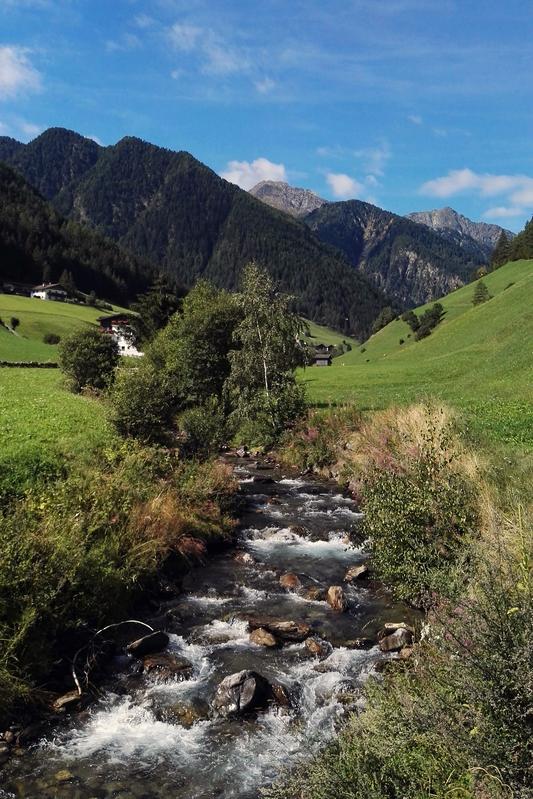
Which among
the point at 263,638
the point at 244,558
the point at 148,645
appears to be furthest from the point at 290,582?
the point at 148,645

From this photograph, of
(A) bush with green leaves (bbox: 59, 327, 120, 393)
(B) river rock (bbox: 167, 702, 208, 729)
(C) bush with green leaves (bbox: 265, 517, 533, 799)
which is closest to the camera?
(C) bush with green leaves (bbox: 265, 517, 533, 799)

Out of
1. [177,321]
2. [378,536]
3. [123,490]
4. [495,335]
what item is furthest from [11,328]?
[378,536]

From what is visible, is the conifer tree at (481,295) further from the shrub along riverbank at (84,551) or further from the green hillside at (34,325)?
the shrub along riverbank at (84,551)

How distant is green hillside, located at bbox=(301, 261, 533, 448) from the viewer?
2914cm

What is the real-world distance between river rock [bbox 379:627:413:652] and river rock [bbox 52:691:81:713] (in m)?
6.86

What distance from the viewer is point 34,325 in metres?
114

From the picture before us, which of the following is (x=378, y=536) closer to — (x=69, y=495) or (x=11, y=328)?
(x=69, y=495)

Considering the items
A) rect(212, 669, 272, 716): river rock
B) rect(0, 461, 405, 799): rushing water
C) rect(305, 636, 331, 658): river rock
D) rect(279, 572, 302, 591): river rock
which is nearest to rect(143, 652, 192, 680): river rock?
rect(0, 461, 405, 799): rushing water

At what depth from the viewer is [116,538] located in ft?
49.8

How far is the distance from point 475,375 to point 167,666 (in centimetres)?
4357

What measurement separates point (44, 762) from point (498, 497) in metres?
11.7

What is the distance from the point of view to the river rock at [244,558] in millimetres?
18578

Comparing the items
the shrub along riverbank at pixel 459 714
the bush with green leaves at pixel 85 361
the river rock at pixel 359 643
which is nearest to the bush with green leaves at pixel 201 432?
the bush with green leaves at pixel 85 361

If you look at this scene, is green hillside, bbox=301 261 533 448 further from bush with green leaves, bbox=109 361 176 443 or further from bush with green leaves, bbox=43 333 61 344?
bush with green leaves, bbox=43 333 61 344
